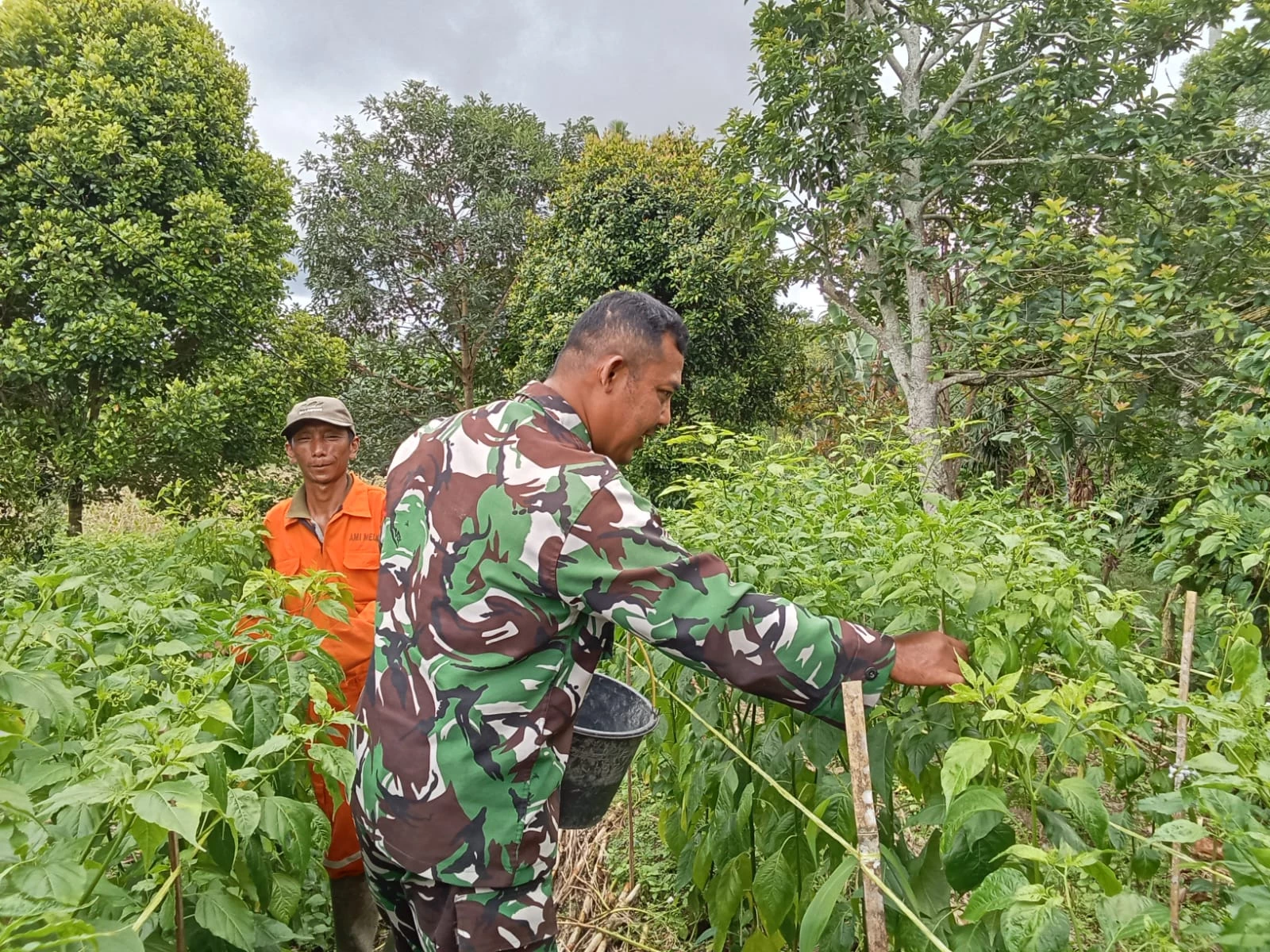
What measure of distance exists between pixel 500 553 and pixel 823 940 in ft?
3.80

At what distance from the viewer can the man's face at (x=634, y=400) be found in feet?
5.00

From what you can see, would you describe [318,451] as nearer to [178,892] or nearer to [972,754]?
[178,892]

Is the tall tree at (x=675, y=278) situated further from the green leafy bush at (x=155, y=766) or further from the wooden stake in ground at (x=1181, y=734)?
the green leafy bush at (x=155, y=766)

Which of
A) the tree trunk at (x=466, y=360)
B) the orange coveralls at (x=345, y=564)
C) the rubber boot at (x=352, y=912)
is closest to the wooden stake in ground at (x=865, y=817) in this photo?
the orange coveralls at (x=345, y=564)

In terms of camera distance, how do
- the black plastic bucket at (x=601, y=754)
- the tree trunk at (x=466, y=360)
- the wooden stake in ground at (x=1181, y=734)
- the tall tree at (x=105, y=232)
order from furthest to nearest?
the tree trunk at (x=466, y=360), the tall tree at (x=105, y=232), the black plastic bucket at (x=601, y=754), the wooden stake in ground at (x=1181, y=734)

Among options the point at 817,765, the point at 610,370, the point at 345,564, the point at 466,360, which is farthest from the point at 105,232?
the point at 817,765

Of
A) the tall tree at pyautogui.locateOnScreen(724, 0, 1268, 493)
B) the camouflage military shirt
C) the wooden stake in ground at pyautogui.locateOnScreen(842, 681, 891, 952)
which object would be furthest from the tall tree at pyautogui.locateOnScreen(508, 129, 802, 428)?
the wooden stake in ground at pyautogui.locateOnScreen(842, 681, 891, 952)

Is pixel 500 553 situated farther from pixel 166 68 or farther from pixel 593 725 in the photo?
pixel 166 68

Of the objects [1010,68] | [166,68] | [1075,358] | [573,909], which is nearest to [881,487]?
[573,909]

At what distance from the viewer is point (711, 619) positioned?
4.12 feet

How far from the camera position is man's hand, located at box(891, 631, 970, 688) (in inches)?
50.0

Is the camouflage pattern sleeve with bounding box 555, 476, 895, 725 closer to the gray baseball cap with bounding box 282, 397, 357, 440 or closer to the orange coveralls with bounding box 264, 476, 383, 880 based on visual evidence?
the orange coveralls with bounding box 264, 476, 383, 880

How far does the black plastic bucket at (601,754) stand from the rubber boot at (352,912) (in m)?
1.17

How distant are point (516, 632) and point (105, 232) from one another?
6.70 meters
